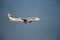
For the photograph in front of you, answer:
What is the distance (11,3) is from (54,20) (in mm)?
955

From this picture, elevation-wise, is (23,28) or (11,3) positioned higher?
(11,3)

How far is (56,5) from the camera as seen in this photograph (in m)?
2.58

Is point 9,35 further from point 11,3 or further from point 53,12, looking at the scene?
point 53,12

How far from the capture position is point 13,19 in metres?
2.53

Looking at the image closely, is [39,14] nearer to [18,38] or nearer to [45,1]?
[45,1]

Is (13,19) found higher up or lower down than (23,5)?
lower down

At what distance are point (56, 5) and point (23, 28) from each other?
0.83 metres

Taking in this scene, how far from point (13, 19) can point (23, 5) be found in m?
0.35

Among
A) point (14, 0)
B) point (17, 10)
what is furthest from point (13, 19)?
point (14, 0)

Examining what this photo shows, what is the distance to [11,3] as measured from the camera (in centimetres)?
256

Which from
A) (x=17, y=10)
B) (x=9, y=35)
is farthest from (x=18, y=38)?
(x=17, y=10)

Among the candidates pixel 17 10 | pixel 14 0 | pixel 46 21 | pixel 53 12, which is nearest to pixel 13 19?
pixel 17 10

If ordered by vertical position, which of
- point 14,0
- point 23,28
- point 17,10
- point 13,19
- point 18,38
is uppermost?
point 14,0

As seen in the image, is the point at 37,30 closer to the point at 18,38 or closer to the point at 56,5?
the point at 18,38
